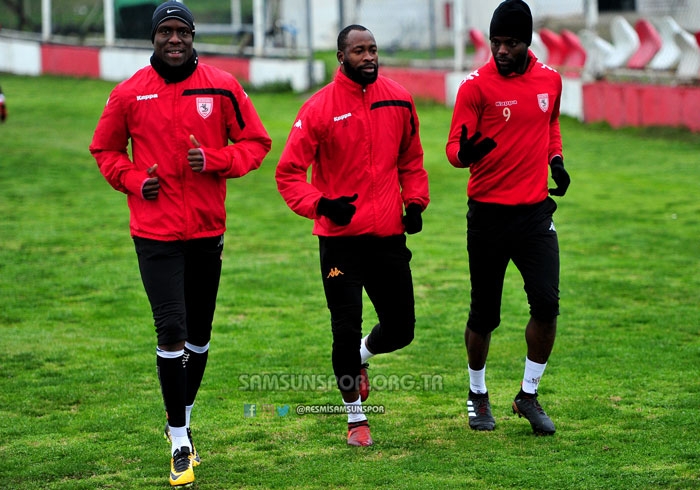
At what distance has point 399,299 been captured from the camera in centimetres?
628

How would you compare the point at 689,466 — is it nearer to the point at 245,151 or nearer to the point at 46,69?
the point at 245,151

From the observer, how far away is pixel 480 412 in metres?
6.58

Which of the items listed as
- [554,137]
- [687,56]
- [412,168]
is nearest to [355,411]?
[412,168]

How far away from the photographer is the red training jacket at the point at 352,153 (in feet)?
19.8

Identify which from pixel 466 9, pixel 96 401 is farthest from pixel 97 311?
pixel 466 9

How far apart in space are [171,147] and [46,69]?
3164 centimetres

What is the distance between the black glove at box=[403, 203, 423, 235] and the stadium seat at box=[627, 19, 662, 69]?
53.1ft

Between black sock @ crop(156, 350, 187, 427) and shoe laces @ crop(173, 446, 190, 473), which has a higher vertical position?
black sock @ crop(156, 350, 187, 427)

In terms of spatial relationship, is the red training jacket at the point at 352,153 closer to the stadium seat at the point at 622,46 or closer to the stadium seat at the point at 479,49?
the stadium seat at the point at 622,46

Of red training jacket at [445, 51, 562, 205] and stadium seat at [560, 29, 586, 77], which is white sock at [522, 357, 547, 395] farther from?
stadium seat at [560, 29, 586, 77]

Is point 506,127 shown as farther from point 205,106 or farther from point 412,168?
point 205,106

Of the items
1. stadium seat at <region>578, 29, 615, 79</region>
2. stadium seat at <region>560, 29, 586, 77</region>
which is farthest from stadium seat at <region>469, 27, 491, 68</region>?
stadium seat at <region>578, 29, 615, 79</region>

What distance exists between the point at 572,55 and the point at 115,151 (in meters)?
18.9

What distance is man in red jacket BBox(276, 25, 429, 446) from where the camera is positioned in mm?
6039
